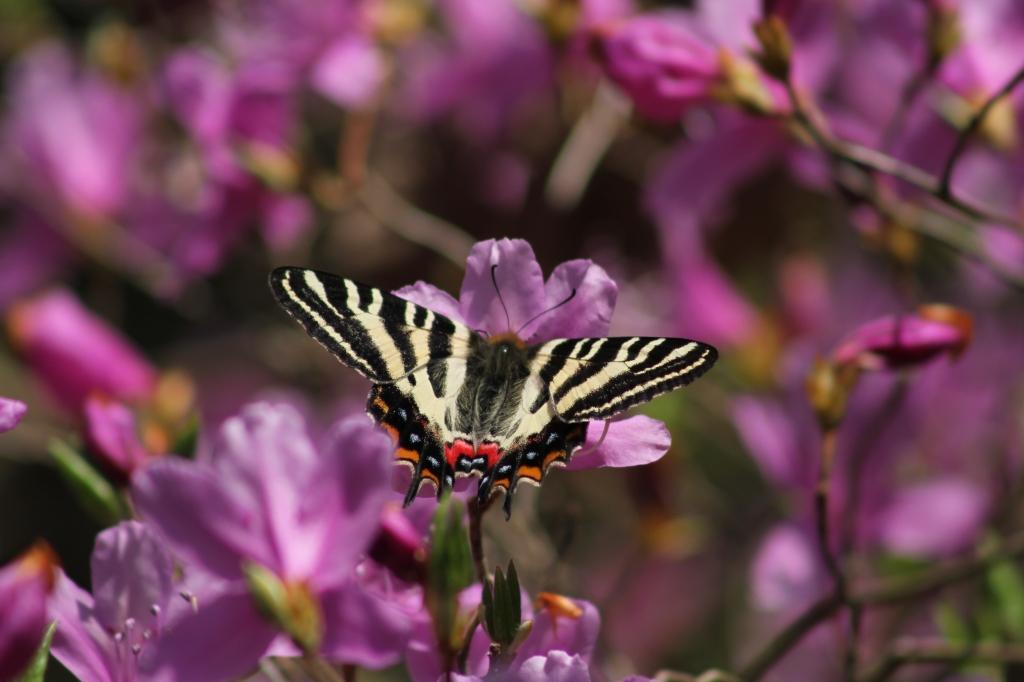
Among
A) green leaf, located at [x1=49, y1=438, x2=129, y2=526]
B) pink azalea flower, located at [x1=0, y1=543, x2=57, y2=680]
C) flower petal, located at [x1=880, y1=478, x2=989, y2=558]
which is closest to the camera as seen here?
pink azalea flower, located at [x1=0, y1=543, x2=57, y2=680]

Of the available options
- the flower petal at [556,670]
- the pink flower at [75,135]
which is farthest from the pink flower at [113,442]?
the pink flower at [75,135]

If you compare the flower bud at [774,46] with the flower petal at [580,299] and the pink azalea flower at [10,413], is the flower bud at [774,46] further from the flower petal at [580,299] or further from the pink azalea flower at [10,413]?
the pink azalea flower at [10,413]

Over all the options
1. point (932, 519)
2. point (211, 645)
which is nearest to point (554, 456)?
point (211, 645)

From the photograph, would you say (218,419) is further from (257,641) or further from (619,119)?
(257,641)

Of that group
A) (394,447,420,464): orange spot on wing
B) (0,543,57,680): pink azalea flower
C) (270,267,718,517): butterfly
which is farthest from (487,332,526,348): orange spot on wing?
(0,543,57,680): pink azalea flower

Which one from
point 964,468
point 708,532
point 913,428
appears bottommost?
point 708,532

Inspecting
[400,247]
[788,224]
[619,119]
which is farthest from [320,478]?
[788,224]

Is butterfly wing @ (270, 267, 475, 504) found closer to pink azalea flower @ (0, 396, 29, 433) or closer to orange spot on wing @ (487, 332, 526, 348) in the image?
orange spot on wing @ (487, 332, 526, 348)
